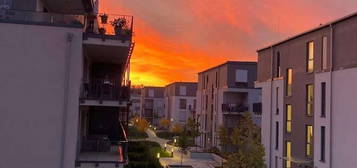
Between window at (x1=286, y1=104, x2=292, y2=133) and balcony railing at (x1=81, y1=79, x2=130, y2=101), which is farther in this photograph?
window at (x1=286, y1=104, x2=292, y2=133)

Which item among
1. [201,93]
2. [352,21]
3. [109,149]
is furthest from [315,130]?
[201,93]

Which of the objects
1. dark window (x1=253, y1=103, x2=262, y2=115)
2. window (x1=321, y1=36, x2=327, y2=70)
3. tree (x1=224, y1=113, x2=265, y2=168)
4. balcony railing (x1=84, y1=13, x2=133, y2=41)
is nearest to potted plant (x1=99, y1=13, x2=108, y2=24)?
balcony railing (x1=84, y1=13, x2=133, y2=41)

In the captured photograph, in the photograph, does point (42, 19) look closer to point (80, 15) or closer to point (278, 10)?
point (80, 15)

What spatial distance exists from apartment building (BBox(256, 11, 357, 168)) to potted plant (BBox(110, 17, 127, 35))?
12633 mm

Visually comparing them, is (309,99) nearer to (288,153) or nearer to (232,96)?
(288,153)

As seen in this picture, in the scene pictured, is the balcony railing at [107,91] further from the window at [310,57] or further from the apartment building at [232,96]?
the apartment building at [232,96]

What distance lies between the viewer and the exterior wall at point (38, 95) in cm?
1409

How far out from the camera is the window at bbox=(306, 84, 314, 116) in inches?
1121

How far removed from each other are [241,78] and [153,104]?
5548 centimetres

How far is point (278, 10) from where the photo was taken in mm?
30766

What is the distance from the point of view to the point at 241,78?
50.4 m

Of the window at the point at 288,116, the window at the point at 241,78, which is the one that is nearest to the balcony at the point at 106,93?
the window at the point at 288,116

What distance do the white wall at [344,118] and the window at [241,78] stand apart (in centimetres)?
2482

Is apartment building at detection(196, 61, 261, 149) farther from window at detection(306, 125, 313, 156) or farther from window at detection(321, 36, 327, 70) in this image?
window at detection(321, 36, 327, 70)
